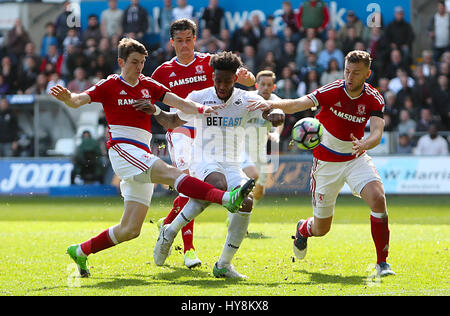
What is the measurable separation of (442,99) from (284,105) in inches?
476

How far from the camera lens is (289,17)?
20.7 metres

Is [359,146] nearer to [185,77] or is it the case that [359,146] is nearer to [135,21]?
[185,77]

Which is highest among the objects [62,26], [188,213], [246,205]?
[62,26]

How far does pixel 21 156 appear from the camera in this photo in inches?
789

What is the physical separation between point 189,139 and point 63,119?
40.3ft

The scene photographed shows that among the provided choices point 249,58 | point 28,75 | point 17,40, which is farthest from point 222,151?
point 17,40

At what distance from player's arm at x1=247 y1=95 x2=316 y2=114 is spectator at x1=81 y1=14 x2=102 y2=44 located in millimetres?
14421

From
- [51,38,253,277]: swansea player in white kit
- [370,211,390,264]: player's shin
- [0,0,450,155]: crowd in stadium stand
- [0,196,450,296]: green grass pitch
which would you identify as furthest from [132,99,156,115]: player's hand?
[0,0,450,155]: crowd in stadium stand

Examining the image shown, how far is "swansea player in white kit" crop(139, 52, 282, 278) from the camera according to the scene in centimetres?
746

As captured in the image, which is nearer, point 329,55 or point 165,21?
point 329,55

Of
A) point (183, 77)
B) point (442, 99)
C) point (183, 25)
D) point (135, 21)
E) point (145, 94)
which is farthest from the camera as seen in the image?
point (135, 21)

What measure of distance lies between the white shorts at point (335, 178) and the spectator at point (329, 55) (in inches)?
456

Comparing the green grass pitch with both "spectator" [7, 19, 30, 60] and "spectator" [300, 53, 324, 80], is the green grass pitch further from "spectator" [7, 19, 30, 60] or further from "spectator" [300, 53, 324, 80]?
"spectator" [7, 19, 30, 60]
